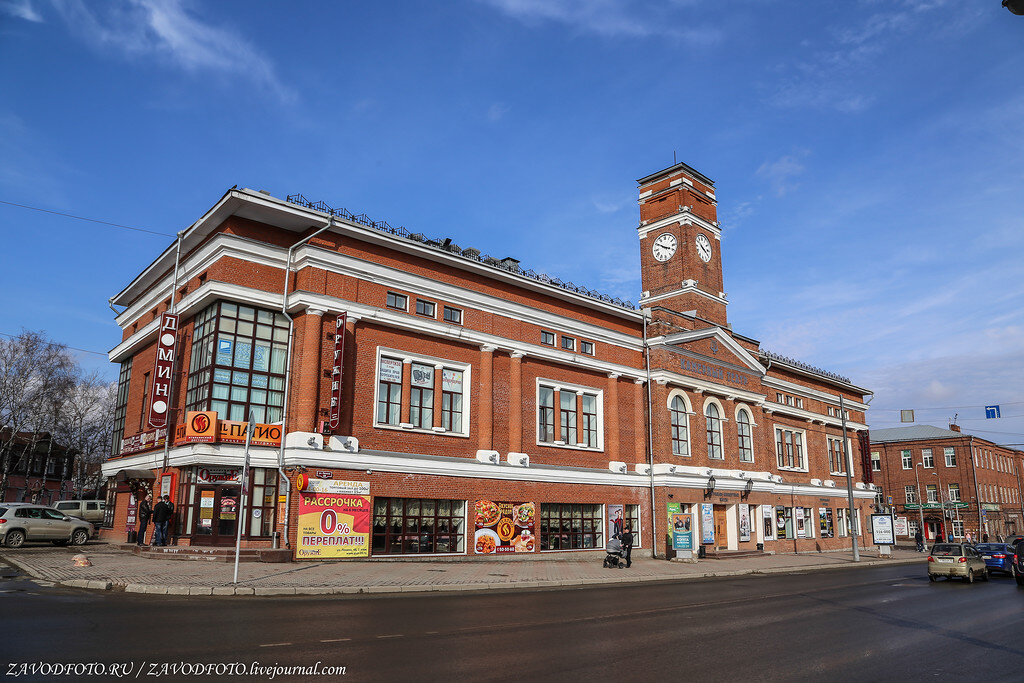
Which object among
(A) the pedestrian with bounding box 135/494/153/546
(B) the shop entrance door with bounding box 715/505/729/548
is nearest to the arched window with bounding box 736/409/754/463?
(B) the shop entrance door with bounding box 715/505/729/548

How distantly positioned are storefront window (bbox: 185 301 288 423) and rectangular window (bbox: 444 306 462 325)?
6530mm

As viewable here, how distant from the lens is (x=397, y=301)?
89.5ft

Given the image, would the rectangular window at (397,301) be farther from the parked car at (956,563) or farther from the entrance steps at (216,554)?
the parked car at (956,563)

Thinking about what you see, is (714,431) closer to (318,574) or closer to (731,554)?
(731,554)

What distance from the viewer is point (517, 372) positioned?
3069 cm

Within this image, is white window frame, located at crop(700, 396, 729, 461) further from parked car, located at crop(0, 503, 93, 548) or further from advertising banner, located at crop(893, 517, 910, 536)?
parked car, located at crop(0, 503, 93, 548)

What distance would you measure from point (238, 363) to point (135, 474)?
6.68m

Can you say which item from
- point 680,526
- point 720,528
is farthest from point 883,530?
point 680,526

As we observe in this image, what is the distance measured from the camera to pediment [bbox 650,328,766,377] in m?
37.7

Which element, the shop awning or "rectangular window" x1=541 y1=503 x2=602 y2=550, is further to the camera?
"rectangular window" x1=541 y1=503 x2=602 y2=550

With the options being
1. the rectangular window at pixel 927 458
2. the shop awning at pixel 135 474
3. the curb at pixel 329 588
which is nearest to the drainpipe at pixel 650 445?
the curb at pixel 329 588

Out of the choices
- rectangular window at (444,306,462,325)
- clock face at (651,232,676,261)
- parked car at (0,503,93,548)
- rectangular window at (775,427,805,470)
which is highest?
clock face at (651,232,676,261)

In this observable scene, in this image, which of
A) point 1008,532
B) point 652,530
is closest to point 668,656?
point 652,530

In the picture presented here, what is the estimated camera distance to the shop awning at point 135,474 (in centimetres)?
2580
